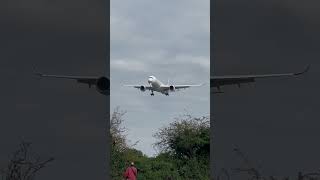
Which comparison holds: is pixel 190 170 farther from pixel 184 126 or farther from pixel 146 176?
pixel 184 126

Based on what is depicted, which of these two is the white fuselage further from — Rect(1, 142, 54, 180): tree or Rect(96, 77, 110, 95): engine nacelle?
Rect(1, 142, 54, 180): tree

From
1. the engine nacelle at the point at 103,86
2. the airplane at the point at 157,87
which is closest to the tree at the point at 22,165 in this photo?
the engine nacelle at the point at 103,86

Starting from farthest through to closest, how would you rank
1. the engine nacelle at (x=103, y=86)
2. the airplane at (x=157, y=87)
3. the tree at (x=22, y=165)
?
1. the airplane at (x=157, y=87)
2. the engine nacelle at (x=103, y=86)
3. the tree at (x=22, y=165)

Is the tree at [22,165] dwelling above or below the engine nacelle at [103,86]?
below

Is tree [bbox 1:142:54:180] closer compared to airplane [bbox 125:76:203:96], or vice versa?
tree [bbox 1:142:54:180]

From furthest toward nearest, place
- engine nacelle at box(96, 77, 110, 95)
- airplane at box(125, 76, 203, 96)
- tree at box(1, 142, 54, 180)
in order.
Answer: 1. airplane at box(125, 76, 203, 96)
2. engine nacelle at box(96, 77, 110, 95)
3. tree at box(1, 142, 54, 180)

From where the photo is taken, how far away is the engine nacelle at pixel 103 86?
25500 mm

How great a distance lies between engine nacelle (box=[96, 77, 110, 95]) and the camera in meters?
25.5

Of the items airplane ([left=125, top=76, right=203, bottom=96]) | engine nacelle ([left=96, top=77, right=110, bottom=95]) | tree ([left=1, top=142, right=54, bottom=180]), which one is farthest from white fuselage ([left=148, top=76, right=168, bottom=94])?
tree ([left=1, top=142, right=54, bottom=180])

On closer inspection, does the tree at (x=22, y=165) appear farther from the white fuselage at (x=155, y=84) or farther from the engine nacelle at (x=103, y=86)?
the white fuselage at (x=155, y=84)
